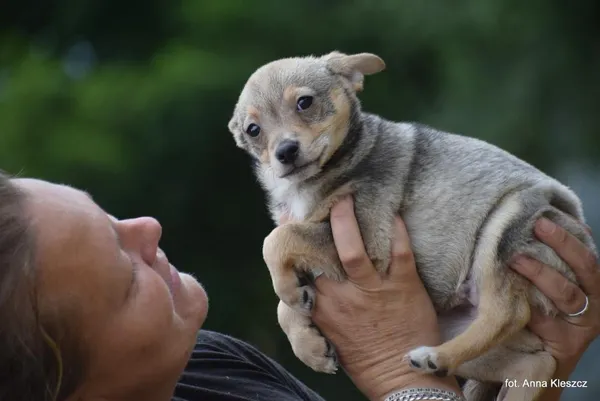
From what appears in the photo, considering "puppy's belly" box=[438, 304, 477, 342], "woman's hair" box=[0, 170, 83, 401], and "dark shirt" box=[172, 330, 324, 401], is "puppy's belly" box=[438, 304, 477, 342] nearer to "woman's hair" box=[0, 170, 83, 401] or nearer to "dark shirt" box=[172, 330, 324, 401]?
"dark shirt" box=[172, 330, 324, 401]

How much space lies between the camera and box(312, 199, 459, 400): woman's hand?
2811mm

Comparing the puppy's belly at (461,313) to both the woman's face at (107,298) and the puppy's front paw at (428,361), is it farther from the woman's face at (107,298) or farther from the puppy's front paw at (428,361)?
the woman's face at (107,298)

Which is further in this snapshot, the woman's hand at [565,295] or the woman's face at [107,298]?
the woman's hand at [565,295]

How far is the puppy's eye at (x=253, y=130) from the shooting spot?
306 cm

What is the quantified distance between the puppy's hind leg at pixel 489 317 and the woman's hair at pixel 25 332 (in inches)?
41.2

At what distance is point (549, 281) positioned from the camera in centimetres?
277

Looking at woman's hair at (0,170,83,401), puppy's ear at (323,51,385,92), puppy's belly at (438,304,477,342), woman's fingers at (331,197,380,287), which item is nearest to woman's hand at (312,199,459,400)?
woman's fingers at (331,197,380,287)

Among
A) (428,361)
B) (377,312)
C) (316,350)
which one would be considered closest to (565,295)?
(428,361)

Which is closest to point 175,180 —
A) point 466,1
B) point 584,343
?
point 466,1

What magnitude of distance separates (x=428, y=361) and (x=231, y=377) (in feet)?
1.89

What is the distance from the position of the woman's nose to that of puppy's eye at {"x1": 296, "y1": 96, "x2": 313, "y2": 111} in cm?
73

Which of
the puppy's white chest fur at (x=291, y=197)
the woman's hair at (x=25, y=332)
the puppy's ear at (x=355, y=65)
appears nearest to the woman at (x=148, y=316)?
the woman's hair at (x=25, y=332)

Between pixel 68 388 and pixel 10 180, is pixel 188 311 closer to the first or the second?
pixel 68 388

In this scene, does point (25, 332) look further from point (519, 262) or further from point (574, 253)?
point (574, 253)
